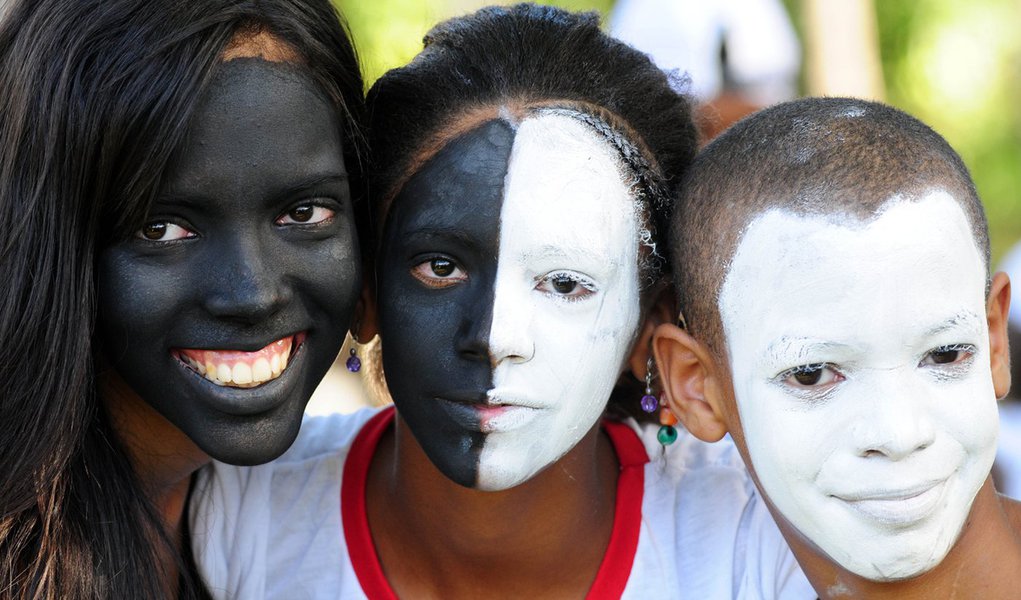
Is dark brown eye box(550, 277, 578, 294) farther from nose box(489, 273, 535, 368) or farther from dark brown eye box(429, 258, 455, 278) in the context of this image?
dark brown eye box(429, 258, 455, 278)

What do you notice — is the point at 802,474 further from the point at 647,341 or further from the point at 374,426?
the point at 374,426

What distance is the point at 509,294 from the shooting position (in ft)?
6.38

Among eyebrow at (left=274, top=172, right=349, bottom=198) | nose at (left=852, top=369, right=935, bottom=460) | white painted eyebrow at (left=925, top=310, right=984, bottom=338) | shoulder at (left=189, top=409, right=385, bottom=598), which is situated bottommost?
shoulder at (left=189, top=409, right=385, bottom=598)

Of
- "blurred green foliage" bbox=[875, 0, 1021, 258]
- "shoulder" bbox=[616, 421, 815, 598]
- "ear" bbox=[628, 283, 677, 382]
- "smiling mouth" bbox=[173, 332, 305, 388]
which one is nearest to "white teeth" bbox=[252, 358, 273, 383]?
"smiling mouth" bbox=[173, 332, 305, 388]

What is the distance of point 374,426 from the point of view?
7.89 feet

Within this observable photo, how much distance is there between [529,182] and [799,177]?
1.41 ft

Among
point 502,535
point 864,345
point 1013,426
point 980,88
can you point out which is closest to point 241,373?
point 502,535

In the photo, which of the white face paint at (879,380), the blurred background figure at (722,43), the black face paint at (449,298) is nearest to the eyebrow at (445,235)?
the black face paint at (449,298)

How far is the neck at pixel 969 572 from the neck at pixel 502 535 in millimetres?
442

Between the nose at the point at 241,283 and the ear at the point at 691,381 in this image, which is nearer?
the nose at the point at 241,283

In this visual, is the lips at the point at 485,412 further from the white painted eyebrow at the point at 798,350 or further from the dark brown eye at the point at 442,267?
→ the white painted eyebrow at the point at 798,350

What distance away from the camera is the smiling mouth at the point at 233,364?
1879 mm

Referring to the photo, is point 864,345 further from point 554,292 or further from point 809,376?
point 554,292

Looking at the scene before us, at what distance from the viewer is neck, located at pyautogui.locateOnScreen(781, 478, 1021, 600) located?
187 cm
